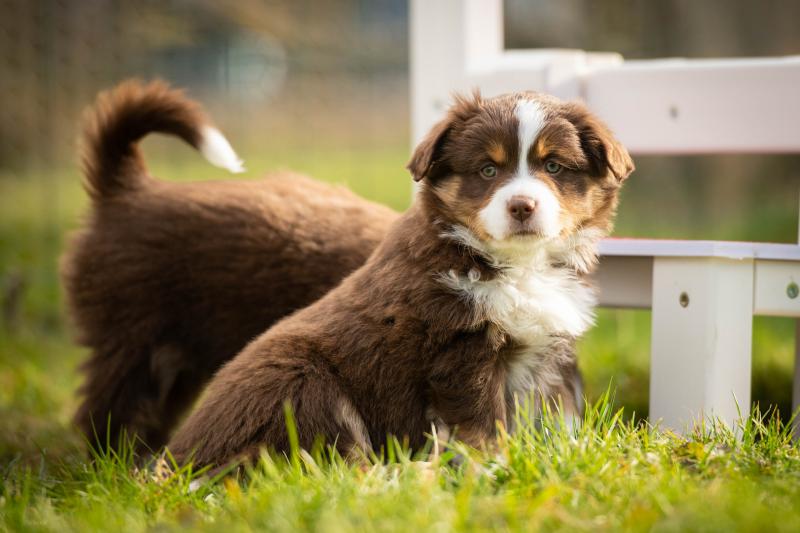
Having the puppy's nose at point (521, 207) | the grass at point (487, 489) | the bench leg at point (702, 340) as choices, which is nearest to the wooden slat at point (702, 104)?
the bench leg at point (702, 340)

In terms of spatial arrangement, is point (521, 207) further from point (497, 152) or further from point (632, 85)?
point (632, 85)

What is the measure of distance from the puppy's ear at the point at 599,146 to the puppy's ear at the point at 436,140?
33 cm

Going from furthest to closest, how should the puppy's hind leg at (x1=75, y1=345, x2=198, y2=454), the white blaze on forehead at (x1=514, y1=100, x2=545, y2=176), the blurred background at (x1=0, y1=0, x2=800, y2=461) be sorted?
the blurred background at (x1=0, y1=0, x2=800, y2=461) < the puppy's hind leg at (x1=75, y1=345, x2=198, y2=454) < the white blaze on forehead at (x1=514, y1=100, x2=545, y2=176)

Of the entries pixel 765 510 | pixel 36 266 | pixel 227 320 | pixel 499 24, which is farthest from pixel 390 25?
pixel 765 510

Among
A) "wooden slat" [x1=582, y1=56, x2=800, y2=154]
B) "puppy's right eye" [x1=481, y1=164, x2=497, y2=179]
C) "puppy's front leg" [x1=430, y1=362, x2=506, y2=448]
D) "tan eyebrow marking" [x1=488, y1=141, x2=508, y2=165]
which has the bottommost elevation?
"puppy's front leg" [x1=430, y1=362, x2=506, y2=448]

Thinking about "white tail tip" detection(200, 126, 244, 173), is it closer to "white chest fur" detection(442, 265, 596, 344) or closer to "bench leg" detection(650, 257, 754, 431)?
"white chest fur" detection(442, 265, 596, 344)

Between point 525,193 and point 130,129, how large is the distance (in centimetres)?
202

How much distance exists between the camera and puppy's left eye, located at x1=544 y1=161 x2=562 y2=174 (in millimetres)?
3197

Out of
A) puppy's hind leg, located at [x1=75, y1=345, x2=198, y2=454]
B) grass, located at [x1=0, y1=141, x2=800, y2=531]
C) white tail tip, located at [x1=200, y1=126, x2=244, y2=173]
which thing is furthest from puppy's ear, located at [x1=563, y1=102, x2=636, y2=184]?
puppy's hind leg, located at [x1=75, y1=345, x2=198, y2=454]

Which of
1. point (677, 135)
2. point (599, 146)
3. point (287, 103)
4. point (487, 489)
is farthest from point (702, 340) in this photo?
point (287, 103)

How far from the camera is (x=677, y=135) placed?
4.27 metres

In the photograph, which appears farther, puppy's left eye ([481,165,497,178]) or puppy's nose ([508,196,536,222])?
puppy's left eye ([481,165,497,178])

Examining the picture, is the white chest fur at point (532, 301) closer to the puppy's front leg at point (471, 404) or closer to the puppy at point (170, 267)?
the puppy's front leg at point (471, 404)

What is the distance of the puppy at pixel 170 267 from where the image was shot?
400cm
